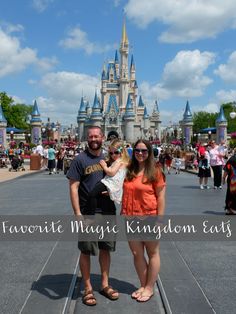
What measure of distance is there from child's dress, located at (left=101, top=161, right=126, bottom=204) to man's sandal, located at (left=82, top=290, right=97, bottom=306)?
94cm

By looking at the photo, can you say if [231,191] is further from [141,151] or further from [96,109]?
[96,109]

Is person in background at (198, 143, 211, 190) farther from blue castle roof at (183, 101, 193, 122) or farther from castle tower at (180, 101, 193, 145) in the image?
blue castle roof at (183, 101, 193, 122)

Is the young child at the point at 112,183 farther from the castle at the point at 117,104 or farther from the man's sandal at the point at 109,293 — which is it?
the castle at the point at 117,104

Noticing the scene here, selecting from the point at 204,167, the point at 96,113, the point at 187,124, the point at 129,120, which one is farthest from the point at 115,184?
the point at 96,113

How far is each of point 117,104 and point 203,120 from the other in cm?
2453

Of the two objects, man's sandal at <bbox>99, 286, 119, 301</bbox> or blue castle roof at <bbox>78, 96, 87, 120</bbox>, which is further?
blue castle roof at <bbox>78, 96, 87, 120</bbox>

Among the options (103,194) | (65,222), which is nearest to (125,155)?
(103,194)

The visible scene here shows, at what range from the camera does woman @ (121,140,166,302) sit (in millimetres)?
4059

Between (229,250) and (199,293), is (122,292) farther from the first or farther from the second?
(229,250)

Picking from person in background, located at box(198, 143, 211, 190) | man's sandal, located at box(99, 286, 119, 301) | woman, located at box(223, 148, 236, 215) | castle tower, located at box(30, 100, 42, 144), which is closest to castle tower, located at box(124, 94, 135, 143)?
castle tower, located at box(30, 100, 42, 144)

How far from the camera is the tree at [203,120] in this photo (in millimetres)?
116312

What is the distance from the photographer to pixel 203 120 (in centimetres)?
11962

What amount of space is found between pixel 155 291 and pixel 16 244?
2.76 m

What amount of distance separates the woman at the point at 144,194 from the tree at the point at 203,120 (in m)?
113
